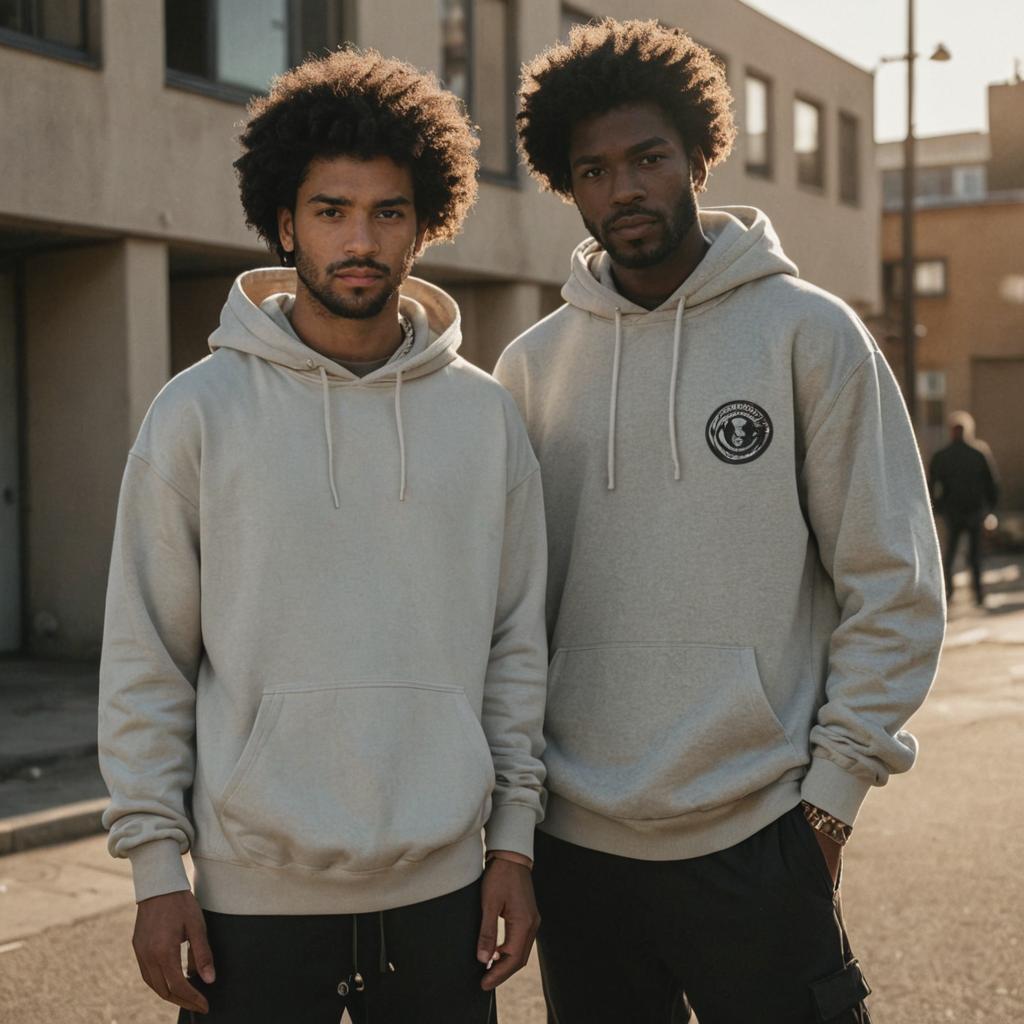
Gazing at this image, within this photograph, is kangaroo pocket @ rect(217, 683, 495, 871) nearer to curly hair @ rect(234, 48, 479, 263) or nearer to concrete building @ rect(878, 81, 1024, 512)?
curly hair @ rect(234, 48, 479, 263)

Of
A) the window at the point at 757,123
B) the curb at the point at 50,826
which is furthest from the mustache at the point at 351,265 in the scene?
the window at the point at 757,123

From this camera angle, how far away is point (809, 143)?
73.4ft

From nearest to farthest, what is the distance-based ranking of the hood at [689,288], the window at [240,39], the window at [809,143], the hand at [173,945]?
the hand at [173,945] → the hood at [689,288] → the window at [240,39] → the window at [809,143]

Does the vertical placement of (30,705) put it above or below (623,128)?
below

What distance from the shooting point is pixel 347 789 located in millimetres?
2473

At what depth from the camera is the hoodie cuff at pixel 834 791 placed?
2.68 metres

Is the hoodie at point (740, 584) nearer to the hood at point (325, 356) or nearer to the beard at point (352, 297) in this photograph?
the hood at point (325, 356)

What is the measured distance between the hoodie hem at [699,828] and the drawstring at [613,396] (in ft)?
1.98

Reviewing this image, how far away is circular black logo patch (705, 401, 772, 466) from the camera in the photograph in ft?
9.07

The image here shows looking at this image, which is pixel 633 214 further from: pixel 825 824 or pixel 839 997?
pixel 839 997

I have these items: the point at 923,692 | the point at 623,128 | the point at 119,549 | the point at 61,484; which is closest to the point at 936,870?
the point at 923,692

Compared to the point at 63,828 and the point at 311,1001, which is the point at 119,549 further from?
the point at 63,828

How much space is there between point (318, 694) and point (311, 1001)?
1.57 feet

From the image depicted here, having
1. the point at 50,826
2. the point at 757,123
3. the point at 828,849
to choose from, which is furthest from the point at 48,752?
the point at 757,123
